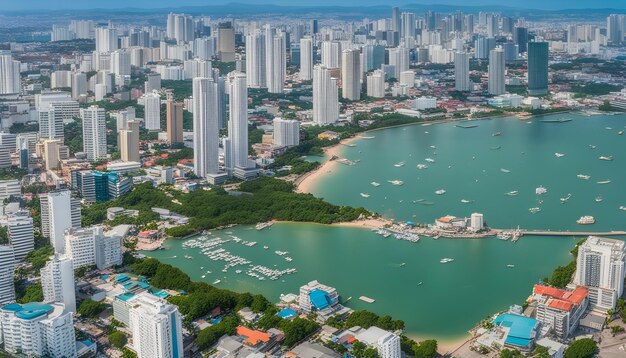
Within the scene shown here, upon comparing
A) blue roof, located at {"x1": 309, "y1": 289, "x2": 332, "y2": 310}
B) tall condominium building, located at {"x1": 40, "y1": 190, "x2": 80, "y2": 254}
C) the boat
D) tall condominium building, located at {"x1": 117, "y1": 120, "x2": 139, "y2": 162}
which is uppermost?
tall condominium building, located at {"x1": 117, "y1": 120, "x2": 139, "y2": 162}

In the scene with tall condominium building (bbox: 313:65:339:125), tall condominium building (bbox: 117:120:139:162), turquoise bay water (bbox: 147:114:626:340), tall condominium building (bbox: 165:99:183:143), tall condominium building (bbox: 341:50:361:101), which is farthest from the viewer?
tall condominium building (bbox: 341:50:361:101)

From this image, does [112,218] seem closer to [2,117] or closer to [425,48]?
[2,117]

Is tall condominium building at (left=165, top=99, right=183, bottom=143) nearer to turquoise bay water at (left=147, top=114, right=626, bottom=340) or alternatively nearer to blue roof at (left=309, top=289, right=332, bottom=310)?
turquoise bay water at (left=147, top=114, right=626, bottom=340)

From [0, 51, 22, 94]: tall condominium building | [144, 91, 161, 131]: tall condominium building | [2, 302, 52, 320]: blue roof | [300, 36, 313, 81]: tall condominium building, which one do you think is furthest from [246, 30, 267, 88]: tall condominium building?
[2, 302, 52, 320]: blue roof

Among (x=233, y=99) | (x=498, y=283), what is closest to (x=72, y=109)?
(x=233, y=99)

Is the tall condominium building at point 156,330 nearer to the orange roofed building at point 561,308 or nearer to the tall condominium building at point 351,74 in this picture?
the orange roofed building at point 561,308
